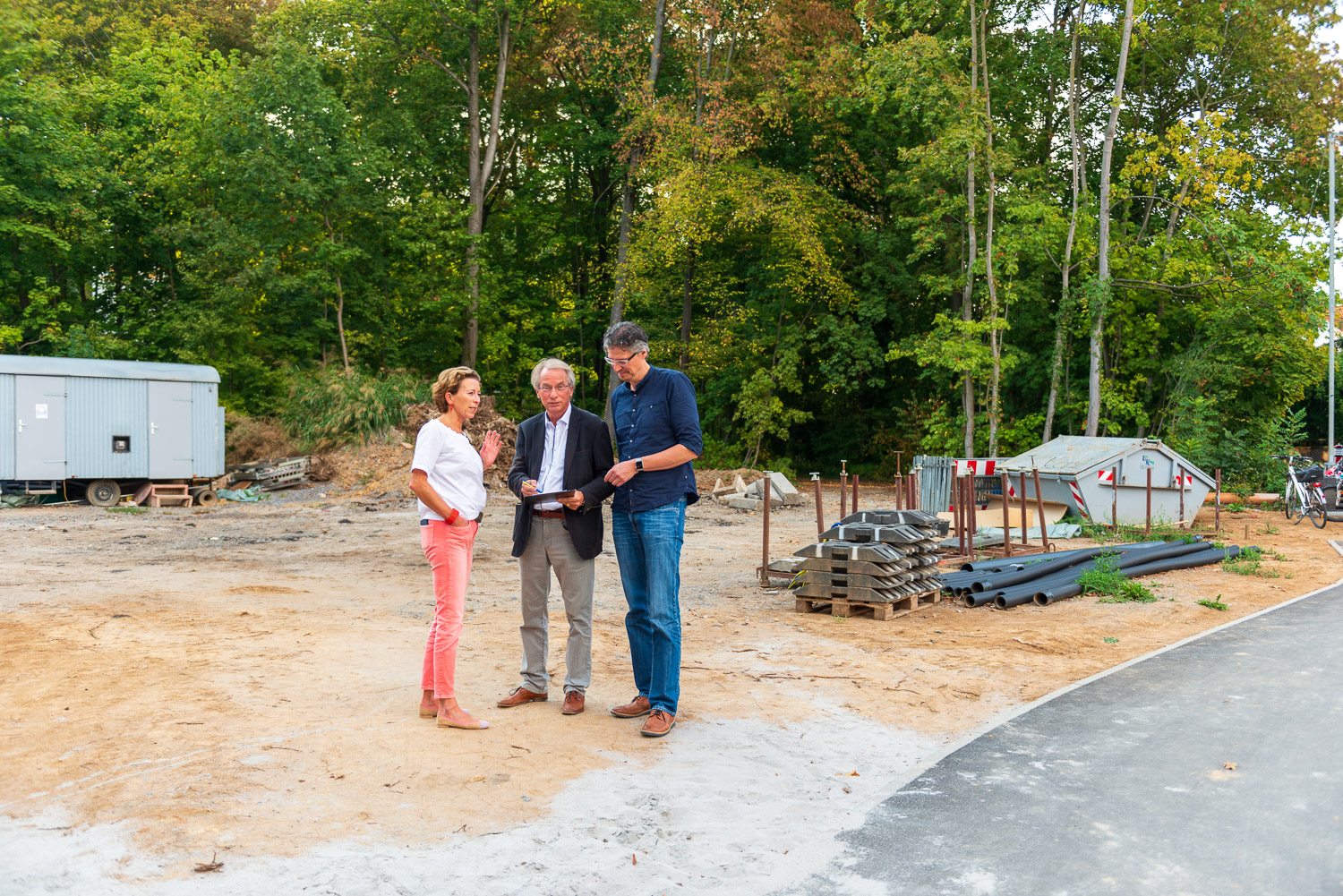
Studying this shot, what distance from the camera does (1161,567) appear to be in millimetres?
12258

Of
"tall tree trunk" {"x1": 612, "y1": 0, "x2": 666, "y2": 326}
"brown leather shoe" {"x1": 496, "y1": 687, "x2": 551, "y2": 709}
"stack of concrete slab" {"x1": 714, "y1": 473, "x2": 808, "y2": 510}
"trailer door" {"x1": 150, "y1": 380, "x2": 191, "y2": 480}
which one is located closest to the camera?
"brown leather shoe" {"x1": 496, "y1": 687, "x2": 551, "y2": 709}

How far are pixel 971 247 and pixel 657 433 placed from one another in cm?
2202

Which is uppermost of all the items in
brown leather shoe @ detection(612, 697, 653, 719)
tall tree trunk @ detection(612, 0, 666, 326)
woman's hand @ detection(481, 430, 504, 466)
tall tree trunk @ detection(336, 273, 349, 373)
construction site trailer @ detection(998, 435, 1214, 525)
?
tall tree trunk @ detection(612, 0, 666, 326)

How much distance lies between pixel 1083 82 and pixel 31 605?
1101 inches

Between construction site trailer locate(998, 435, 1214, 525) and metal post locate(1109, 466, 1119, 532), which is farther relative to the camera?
metal post locate(1109, 466, 1119, 532)

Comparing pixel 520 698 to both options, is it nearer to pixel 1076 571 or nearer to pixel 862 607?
pixel 862 607

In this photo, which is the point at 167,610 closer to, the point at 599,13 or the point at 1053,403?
the point at 1053,403

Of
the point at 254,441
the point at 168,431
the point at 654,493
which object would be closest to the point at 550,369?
the point at 654,493

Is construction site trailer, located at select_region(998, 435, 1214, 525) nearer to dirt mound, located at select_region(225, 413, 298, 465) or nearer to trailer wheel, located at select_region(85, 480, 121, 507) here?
dirt mound, located at select_region(225, 413, 298, 465)

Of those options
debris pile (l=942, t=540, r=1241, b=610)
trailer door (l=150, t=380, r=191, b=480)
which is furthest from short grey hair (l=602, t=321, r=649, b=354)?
trailer door (l=150, t=380, r=191, b=480)

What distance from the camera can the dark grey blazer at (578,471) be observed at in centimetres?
541

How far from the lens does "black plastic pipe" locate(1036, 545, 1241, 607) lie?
10297 millimetres

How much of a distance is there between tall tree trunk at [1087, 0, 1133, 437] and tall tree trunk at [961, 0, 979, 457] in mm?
2806

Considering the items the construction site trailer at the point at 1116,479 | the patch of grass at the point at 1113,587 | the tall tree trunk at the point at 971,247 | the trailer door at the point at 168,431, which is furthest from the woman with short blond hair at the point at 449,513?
the tall tree trunk at the point at 971,247
